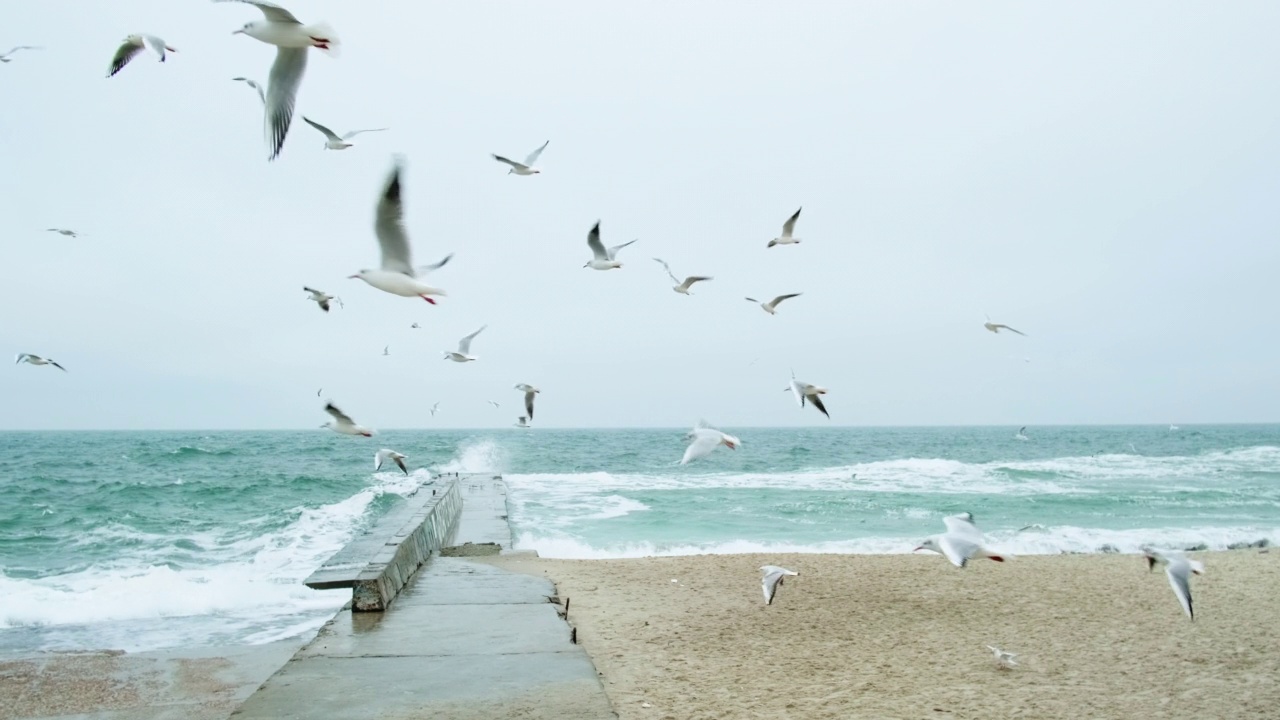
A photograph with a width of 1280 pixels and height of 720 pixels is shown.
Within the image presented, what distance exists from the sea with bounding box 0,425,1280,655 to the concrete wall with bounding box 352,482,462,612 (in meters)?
1.00

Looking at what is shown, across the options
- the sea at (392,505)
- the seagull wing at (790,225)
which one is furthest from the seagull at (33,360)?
the seagull wing at (790,225)

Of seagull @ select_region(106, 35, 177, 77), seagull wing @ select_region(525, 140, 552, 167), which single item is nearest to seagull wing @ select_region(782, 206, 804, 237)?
seagull wing @ select_region(525, 140, 552, 167)

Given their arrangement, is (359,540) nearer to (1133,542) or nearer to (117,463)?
(1133,542)

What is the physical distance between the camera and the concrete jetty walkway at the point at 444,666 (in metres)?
4.07

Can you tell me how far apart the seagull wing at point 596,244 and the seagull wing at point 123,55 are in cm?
391

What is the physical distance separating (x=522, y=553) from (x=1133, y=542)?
926 cm

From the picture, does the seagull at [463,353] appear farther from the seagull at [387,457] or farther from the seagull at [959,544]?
the seagull at [959,544]

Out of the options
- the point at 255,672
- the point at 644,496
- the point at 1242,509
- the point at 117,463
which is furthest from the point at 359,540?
the point at 117,463

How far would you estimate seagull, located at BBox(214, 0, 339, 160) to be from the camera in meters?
3.47

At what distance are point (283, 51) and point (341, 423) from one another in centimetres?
216

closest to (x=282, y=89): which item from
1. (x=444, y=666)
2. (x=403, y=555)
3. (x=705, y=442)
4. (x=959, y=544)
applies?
(x=705, y=442)

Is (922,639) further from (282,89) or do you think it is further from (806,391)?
(282,89)

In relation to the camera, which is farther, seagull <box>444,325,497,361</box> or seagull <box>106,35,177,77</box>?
seagull <box>444,325,497,361</box>

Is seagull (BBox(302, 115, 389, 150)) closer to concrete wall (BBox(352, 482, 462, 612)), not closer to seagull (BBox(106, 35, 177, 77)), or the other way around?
seagull (BBox(106, 35, 177, 77))
